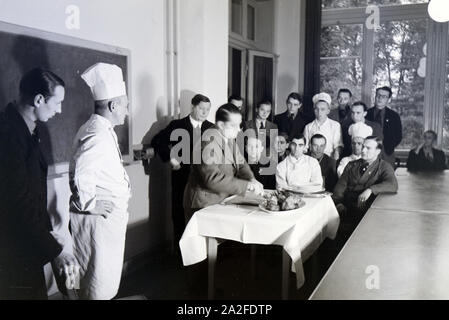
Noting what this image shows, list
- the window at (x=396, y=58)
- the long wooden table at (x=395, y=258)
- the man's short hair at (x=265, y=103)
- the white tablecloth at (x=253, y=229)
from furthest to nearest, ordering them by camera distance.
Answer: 1. the man's short hair at (x=265, y=103)
2. the window at (x=396, y=58)
3. the white tablecloth at (x=253, y=229)
4. the long wooden table at (x=395, y=258)

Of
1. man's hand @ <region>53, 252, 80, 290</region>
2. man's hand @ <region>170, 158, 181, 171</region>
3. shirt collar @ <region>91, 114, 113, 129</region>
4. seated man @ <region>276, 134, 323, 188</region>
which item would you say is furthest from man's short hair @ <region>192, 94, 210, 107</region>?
man's hand @ <region>53, 252, 80, 290</region>

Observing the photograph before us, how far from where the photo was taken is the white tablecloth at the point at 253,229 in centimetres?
161

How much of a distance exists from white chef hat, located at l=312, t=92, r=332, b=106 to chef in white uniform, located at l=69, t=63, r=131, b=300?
122 cm

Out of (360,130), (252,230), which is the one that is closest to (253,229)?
(252,230)

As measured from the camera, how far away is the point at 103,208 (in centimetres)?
166

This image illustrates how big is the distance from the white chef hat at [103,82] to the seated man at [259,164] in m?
1.15

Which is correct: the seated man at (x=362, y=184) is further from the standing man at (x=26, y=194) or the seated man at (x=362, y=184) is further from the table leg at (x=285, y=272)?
the standing man at (x=26, y=194)

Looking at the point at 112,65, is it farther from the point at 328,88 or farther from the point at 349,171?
the point at 349,171

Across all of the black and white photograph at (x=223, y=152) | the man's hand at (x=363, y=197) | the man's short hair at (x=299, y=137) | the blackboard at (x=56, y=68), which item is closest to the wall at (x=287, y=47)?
the black and white photograph at (x=223, y=152)

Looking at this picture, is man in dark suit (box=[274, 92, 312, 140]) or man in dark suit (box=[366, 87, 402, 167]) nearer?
man in dark suit (box=[366, 87, 402, 167])

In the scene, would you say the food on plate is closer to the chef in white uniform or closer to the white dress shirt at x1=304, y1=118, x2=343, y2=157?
the chef in white uniform

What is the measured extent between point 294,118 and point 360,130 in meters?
0.41

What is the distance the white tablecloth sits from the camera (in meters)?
1.61
